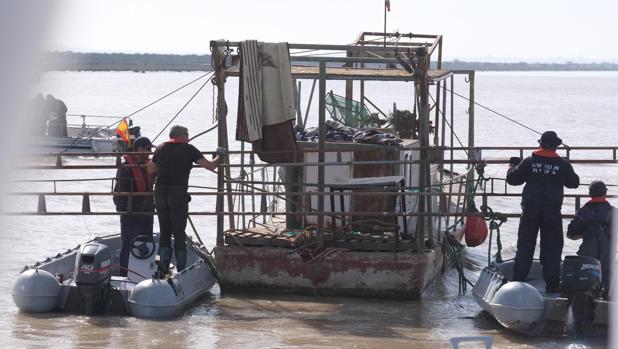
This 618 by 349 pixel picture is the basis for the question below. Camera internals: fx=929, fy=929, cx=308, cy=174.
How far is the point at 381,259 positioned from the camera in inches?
400

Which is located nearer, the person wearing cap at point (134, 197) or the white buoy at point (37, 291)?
the white buoy at point (37, 291)

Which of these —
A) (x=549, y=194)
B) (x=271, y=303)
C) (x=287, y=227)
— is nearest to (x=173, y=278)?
(x=271, y=303)

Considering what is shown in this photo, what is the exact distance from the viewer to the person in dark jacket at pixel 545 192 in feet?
29.1

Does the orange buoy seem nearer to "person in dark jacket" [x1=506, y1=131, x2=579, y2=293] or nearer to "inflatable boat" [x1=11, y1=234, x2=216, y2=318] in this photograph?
"person in dark jacket" [x1=506, y1=131, x2=579, y2=293]

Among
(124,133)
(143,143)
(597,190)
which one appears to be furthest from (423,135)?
(124,133)

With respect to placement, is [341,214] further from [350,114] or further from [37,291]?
[350,114]

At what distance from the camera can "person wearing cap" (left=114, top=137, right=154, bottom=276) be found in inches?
409

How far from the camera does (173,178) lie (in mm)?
9438

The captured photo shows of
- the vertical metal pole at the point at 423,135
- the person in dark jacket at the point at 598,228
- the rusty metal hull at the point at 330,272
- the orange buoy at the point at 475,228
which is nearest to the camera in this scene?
the person in dark jacket at the point at 598,228

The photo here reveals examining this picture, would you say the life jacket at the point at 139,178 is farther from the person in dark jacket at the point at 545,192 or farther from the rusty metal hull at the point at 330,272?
the person in dark jacket at the point at 545,192

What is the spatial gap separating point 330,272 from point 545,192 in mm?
2588

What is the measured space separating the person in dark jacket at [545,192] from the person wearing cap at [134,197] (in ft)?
13.2

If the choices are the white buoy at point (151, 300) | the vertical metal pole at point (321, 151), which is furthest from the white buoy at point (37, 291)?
the vertical metal pole at point (321, 151)

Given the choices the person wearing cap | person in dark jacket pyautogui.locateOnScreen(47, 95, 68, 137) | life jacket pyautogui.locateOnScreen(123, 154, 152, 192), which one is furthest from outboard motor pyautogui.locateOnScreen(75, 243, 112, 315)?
person in dark jacket pyautogui.locateOnScreen(47, 95, 68, 137)
